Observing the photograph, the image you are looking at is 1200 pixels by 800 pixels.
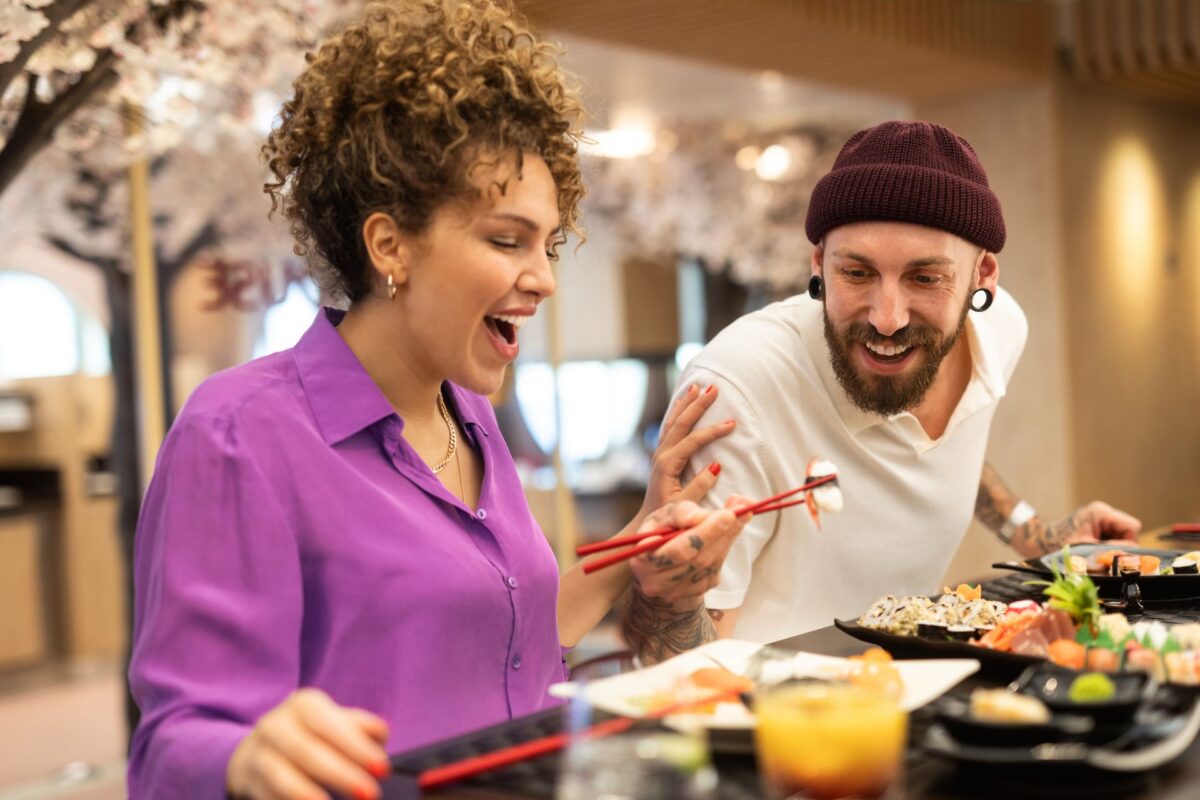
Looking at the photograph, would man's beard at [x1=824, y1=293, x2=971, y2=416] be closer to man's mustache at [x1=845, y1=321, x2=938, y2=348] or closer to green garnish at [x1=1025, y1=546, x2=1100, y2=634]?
man's mustache at [x1=845, y1=321, x2=938, y2=348]

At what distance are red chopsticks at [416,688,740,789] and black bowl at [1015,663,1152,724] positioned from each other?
0.28 metres

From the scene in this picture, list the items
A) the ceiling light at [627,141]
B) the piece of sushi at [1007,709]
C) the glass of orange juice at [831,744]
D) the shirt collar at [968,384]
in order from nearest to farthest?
the glass of orange juice at [831,744], the piece of sushi at [1007,709], the shirt collar at [968,384], the ceiling light at [627,141]

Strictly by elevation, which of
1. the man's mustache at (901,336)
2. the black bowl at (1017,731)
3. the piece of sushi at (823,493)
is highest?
the man's mustache at (901,336)

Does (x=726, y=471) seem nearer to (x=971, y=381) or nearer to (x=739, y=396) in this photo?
(x=739, y=396)

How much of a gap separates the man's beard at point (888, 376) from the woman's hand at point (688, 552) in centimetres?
63

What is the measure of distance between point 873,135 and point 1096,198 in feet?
17.8

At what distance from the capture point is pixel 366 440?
5.02ft

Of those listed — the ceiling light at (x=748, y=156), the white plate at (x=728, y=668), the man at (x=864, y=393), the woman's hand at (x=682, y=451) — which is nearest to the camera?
the white plate at (x=728, y=668)

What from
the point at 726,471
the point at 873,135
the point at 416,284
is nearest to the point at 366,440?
the point at 416,284

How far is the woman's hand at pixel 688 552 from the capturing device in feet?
4.97

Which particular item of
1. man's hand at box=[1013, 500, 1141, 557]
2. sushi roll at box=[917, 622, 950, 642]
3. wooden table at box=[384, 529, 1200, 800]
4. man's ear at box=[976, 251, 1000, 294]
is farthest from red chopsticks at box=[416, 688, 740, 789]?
man's hand at box=[1013, 500, 1141, 557]

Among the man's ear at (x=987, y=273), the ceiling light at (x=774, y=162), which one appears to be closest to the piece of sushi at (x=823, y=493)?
the man's ear at (x=987, y=273)

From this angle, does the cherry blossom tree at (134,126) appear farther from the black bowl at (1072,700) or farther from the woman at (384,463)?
the black bowl at (1072,700)

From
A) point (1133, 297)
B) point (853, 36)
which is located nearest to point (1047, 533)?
point (853, 36)
